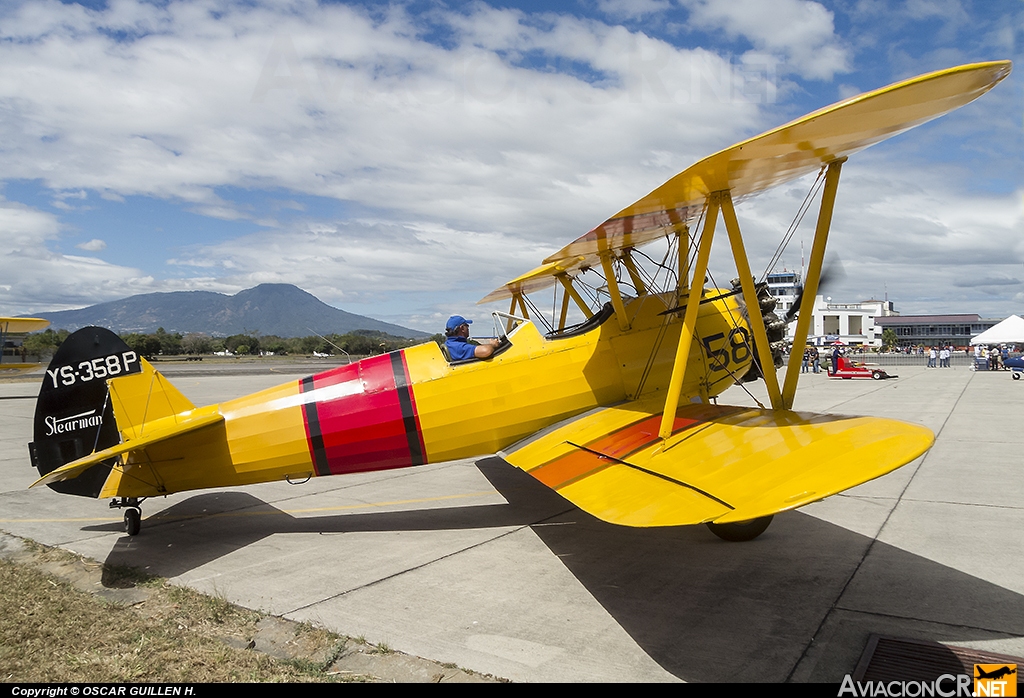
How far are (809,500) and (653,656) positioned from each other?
4.25 feet

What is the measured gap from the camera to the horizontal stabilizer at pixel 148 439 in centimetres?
474

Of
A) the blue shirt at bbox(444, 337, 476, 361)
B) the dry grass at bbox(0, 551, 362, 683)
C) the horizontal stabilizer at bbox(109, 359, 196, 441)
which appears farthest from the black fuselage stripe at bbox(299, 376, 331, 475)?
the dry grass at bbox(0, 551, 362, 683)

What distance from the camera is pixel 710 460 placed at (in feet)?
14.1

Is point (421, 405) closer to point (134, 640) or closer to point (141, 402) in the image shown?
point (141, 402)

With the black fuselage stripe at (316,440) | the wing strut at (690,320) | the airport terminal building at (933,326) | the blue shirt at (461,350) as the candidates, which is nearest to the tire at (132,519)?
the black fuselage stripe at (316,440)

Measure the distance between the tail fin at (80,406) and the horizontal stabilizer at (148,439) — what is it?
182 mm

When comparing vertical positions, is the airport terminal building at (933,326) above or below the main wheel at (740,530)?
below

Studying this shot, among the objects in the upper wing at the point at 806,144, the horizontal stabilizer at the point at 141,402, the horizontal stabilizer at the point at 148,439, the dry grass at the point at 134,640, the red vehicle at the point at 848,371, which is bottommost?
the red vehicle at the point at 848,371

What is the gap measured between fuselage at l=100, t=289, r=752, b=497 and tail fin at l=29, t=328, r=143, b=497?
337 millimetres

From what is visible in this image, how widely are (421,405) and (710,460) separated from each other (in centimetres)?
284

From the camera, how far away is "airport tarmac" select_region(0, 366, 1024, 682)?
3617 millimetres

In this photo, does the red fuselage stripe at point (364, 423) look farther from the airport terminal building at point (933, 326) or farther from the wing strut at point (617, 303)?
the airport terminal building at point (933, 326)

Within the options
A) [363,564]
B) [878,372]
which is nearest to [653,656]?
[363,564]

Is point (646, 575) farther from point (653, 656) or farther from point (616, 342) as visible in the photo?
point (616, 342)
